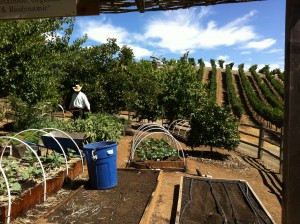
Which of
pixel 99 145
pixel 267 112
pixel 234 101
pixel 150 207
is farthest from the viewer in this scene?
pixel 234 101

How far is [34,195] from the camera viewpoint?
15.4 feet

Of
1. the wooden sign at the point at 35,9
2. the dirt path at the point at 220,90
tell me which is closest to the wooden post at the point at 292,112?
the wooden sign at the point at 35,9

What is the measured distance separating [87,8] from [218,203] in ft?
12.3

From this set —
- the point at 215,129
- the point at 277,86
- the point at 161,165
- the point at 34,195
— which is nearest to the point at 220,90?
Answer: the point at 277,86

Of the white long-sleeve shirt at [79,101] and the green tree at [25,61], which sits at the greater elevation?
the green tree at [25,61]

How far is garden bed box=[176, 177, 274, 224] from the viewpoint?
4816mm

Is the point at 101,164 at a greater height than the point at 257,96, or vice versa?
the point at 257,96

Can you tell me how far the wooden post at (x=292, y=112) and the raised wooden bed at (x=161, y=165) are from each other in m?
5.58

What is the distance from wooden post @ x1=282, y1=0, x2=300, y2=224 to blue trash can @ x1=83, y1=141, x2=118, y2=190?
386 centimetres

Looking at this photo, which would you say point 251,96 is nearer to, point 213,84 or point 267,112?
point 213,84

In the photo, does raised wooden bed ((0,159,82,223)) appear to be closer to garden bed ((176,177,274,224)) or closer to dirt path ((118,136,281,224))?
dirt path ((118,136,281,224))

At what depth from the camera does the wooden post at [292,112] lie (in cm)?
194

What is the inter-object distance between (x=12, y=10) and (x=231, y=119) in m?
8.11

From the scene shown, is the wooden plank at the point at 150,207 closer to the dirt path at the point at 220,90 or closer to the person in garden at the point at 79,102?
the person in garden at the point at 79,102
